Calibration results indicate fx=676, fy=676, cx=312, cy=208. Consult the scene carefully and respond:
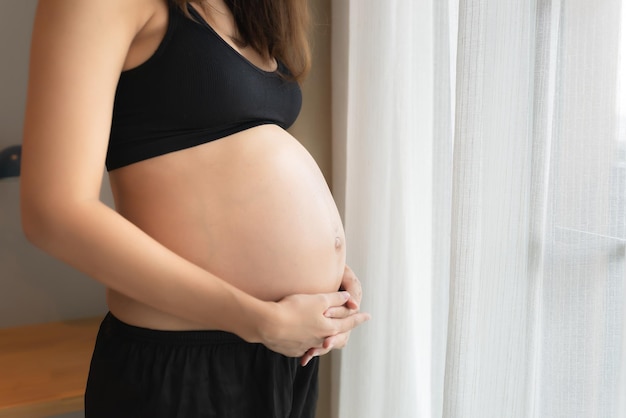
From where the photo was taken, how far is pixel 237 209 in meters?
0.96

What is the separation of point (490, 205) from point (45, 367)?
1194 millimetres

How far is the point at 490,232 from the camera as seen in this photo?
112 centimetres

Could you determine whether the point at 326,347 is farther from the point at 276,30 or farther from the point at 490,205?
the point at 276,30

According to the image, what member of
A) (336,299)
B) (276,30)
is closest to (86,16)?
(276,30)

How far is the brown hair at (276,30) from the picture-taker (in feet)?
3.54

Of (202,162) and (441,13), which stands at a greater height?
(441,13)

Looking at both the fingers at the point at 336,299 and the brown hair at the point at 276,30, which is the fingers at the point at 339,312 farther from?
the brown hair at the point at 276,30

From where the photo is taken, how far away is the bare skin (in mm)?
786

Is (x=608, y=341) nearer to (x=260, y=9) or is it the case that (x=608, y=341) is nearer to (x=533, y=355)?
(x=533, y=355)

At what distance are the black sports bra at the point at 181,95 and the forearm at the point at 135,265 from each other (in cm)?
14

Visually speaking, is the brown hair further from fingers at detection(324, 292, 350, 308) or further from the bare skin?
fingers at detection(324, 292, 350, 308)

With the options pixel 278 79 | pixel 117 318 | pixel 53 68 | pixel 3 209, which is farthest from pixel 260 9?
pixel 3 209

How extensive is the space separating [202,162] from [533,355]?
1.99 feet

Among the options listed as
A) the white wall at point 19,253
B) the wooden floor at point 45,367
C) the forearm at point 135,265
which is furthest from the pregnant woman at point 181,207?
the white wall at point 19,253
